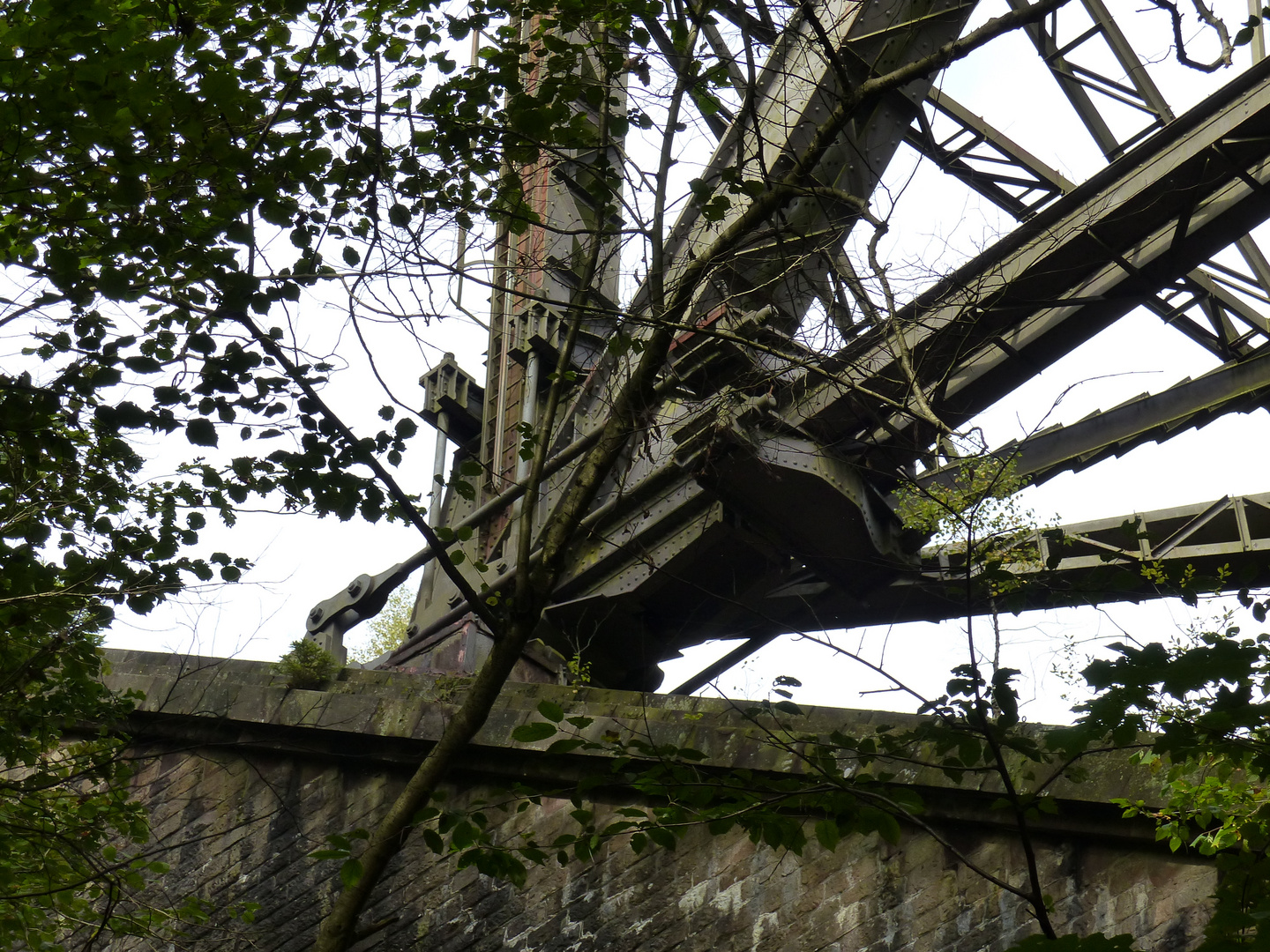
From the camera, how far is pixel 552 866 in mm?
5676

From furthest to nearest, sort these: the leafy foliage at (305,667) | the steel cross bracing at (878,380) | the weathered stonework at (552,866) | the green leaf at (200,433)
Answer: the steel cross bracing at (878,380) → the leafy foliage at (305,667) → the weathered stonework at (552,866) → the green leaf at (200,433)

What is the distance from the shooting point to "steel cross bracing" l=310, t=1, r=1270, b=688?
8336 millimetres

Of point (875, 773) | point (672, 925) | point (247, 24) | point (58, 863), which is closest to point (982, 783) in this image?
point (875, 773)

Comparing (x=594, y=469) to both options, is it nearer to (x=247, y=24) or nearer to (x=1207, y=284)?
(x=247, y=24)

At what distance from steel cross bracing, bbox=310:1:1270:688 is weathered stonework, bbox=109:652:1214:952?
1829 millimetres

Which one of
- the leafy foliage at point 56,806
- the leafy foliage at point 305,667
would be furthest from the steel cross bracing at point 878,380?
the leafy foliage at point 56,806

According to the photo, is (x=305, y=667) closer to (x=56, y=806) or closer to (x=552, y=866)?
(x=56, y=806)

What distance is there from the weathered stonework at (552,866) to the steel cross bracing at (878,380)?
72.0 inches

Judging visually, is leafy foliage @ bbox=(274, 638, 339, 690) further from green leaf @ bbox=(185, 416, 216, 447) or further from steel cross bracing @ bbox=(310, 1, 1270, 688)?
green leaf @ bbox=(185, 416, 216, 447)

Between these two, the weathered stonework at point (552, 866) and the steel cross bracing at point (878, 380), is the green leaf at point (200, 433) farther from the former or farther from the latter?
the steel cross bracing at point (878, 380)

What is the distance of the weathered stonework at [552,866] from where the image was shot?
494 cm

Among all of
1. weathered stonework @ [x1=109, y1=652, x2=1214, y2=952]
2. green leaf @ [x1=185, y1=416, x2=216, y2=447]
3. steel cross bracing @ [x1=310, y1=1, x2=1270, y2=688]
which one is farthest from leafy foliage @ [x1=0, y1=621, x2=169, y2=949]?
steel cross bracing @ [x1=310, y1=1, x2=1270, y2=688]

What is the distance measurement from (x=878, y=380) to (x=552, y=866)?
11.3 ft

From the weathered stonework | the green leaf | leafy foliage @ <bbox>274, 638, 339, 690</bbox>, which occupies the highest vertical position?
the green leaf
